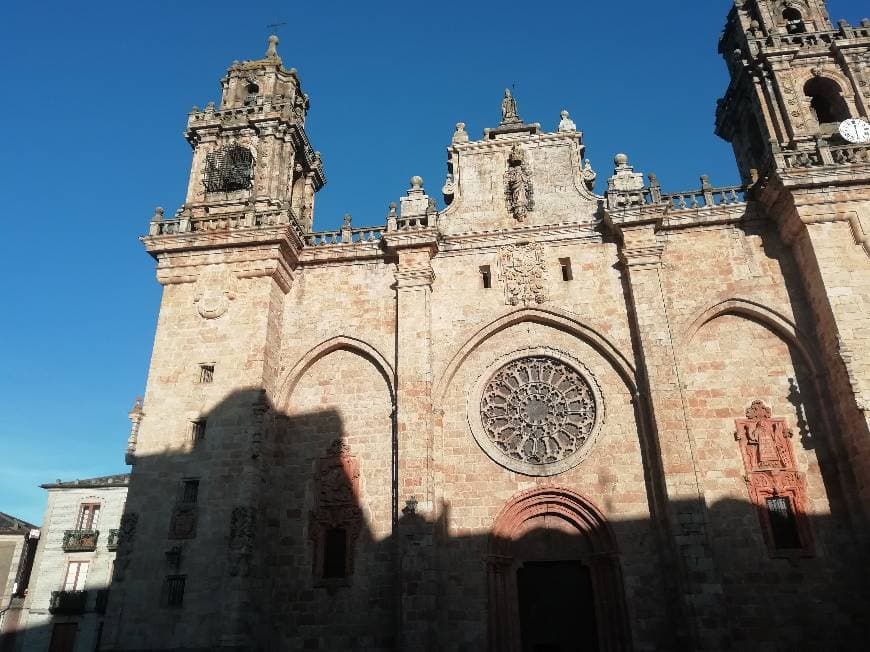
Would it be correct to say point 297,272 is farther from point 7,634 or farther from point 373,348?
point 7,634

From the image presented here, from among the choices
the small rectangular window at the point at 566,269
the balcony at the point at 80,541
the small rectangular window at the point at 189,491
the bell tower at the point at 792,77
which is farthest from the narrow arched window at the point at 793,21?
the balcony at the point at 80,541

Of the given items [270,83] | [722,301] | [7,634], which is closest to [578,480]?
[722,301]

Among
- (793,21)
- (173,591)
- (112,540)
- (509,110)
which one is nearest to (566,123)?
(509,110)

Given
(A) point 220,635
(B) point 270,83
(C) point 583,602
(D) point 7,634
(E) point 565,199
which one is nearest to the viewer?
(A) point 220,635

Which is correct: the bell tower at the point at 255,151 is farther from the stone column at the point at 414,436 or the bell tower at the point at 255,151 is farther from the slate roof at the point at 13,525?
the slate roof at the point at 13,525

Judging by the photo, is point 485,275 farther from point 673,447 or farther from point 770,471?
point 770,471

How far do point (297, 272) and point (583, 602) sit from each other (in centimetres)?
1135

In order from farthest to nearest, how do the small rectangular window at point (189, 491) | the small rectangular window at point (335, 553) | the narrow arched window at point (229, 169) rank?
the narrow arched window at point (229, 169)
the small rectangular window at point (335, 553)
the small rectangular window at point (189, 491)

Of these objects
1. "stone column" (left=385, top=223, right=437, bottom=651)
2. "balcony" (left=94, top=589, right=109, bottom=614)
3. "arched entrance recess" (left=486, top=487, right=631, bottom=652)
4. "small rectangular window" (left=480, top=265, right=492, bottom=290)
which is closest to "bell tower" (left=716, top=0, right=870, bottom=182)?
"small rectangular window" (left=480, top=265, right=492, bottom=290)

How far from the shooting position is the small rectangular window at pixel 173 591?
13938 millimetres

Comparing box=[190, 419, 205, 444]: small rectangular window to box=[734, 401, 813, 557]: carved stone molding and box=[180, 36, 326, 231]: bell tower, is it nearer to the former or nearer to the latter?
box=[180, 36, 326, 231]: bell tower

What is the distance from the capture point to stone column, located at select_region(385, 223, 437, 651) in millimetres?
13539

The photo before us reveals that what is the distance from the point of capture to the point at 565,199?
17.8 meters

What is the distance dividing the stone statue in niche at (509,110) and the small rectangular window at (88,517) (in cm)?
2416
